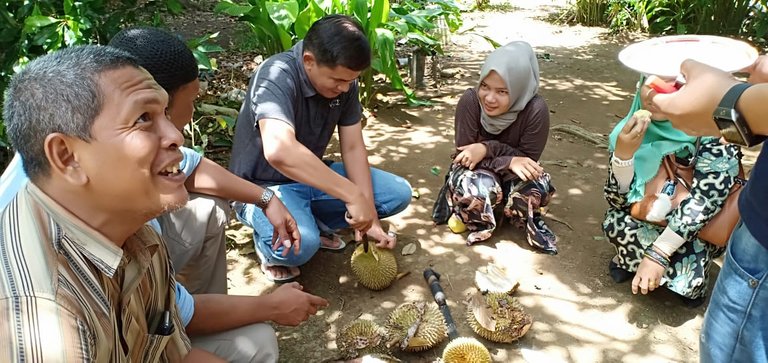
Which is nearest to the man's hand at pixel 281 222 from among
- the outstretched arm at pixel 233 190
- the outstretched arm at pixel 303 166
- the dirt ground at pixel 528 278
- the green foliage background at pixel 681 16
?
the outstretched arm at pixel 233 190

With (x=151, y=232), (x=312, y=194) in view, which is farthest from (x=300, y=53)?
(x=151, y=232)

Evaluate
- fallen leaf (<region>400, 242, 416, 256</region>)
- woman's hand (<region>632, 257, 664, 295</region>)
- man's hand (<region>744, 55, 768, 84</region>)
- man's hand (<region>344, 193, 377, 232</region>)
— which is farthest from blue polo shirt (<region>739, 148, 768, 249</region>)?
fallen leaf (<region>400, 242, 416, 256</region>)

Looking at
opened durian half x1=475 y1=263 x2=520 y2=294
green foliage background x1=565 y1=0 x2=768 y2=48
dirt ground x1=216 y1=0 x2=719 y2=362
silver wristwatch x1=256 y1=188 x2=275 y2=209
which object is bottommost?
green foliage background x1=565 y1=0 x2=768 y2=48

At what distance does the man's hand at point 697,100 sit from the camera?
1.13 metres

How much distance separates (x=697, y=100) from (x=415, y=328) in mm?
1341

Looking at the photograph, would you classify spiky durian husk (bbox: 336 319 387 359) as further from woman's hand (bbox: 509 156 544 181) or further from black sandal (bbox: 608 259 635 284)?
black sandal (bbox: 608 259 635 284)

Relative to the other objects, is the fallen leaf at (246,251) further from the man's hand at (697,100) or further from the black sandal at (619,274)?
the man's hand at (697,100)

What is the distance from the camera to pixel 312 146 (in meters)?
2.78

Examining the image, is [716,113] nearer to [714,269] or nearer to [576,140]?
[714,269]

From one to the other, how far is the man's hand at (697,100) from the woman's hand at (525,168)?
62.0 inches

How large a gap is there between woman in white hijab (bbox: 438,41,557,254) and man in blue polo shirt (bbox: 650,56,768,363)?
61.9 inches

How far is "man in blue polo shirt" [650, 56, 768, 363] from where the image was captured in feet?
3.51

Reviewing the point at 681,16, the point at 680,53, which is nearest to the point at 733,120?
the point at 680,53

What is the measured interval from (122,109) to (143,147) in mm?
87
